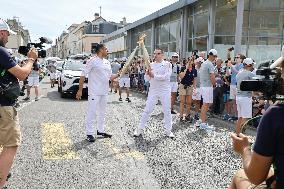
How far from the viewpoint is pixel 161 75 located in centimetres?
821

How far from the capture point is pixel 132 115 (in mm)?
11594

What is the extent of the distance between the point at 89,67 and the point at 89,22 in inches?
3381

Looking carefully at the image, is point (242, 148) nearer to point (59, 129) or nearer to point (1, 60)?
point (1, 60)

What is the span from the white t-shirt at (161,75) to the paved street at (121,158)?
1.06m

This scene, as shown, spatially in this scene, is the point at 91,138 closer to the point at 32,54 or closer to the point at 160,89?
the point at 160,89

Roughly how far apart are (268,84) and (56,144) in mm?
5692

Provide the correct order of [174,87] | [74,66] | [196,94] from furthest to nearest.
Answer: [74,66]
[174,87]
[196,94]

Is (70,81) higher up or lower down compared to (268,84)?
lower down

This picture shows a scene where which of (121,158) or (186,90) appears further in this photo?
(186,90)

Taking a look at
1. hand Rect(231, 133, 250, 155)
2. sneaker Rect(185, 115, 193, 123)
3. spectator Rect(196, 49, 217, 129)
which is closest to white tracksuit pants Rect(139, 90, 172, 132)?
spectator Rect(196, 49, 217, 129)

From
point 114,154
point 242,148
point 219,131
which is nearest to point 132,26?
point 219,131

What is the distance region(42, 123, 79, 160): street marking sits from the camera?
653 centimetres

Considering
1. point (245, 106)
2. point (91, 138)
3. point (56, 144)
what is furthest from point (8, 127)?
point (245, 106)

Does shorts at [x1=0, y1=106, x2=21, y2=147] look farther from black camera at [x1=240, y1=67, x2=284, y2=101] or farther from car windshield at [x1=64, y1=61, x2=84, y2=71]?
car windshield at [x1=64, y1=61, x2=84, y2=71]
